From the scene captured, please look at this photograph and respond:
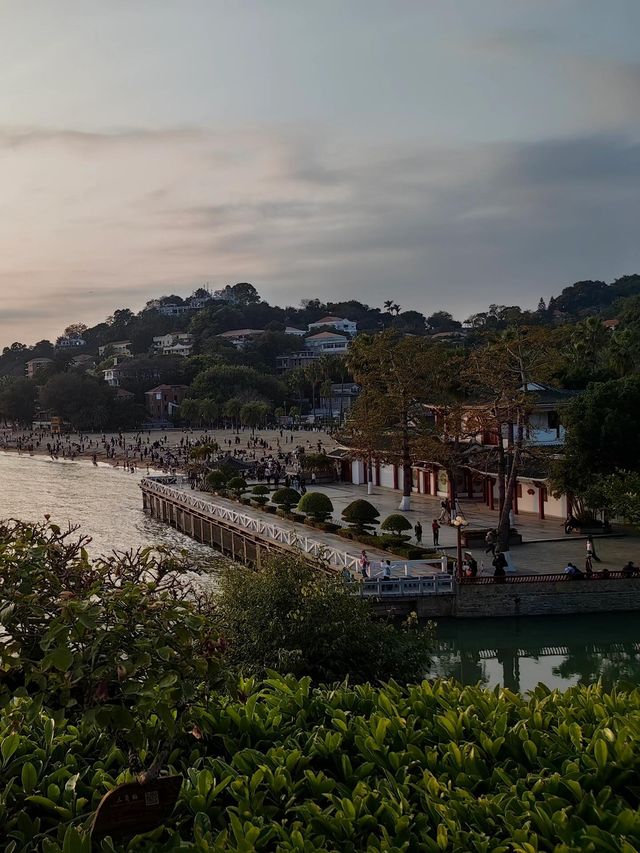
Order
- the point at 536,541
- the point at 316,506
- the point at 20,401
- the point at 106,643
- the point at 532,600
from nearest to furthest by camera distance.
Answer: the point at 106,643, the point at 532,600, the point at 536,541, the point at 316,506, the point at 20,401

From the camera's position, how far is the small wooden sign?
6.41 m

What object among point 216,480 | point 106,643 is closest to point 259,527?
point 216,480

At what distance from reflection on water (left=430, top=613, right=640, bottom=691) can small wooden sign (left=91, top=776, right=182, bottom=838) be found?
61.6ft

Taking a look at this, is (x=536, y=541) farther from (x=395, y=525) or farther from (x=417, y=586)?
(x=417, y=586)

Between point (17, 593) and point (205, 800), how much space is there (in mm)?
2363

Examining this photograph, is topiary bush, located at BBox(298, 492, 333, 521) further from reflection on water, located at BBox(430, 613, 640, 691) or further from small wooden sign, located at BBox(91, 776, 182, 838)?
small wooden sign, located at BBox(91, 776, 182, 838)

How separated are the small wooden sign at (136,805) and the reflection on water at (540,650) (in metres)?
18.8

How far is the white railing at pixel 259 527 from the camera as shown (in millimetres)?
29828

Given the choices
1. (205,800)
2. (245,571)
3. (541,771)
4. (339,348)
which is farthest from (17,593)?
(339,348)

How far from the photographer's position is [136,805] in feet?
21.4

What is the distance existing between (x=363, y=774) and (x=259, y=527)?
31.7 m

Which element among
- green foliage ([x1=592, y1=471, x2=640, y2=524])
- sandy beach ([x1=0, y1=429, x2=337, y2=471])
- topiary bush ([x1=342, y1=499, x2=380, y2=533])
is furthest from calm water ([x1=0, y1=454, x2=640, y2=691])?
sandy beach ([x1=0, y1=429, x2=337, y2=471])

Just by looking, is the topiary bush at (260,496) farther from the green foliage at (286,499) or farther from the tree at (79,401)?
the tree at (79,401)

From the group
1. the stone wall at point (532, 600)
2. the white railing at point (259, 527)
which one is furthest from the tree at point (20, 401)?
the stone wall at point (532, 600)
